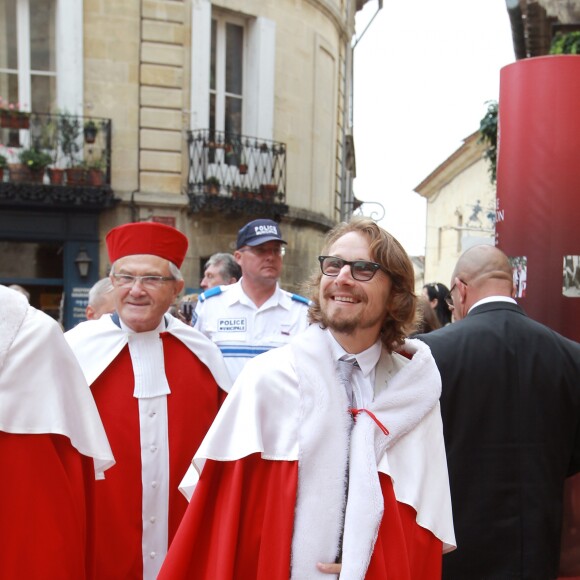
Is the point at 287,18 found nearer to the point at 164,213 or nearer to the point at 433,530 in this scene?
the point at 164,213

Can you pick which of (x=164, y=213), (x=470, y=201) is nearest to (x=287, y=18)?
(x=164, y=213)

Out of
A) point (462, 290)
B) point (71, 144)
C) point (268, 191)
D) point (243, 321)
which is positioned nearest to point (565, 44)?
point (243, 321)

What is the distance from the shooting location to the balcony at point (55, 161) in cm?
1285

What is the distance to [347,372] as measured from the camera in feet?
8.16

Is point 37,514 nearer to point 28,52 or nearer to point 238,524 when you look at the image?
point 238,524

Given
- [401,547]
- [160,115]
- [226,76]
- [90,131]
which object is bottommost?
[401,547]

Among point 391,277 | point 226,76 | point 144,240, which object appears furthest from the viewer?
point 226,76

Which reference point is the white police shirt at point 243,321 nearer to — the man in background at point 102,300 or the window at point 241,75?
the man in background at point 102,300

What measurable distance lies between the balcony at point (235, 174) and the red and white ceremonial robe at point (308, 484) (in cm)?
1131

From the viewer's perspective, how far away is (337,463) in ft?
7.61

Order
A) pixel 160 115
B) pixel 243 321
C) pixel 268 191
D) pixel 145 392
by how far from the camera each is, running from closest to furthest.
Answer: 1. pixel 145 392
2. pixel 243 321
3. pixel 160 115
4. pixel 268 191

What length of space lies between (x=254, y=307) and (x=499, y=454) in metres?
2.22

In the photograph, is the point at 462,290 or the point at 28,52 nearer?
the point at 462,290

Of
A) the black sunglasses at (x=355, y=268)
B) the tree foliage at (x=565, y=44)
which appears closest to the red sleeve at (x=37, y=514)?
the black sunglasses at (x=355, y=268)
